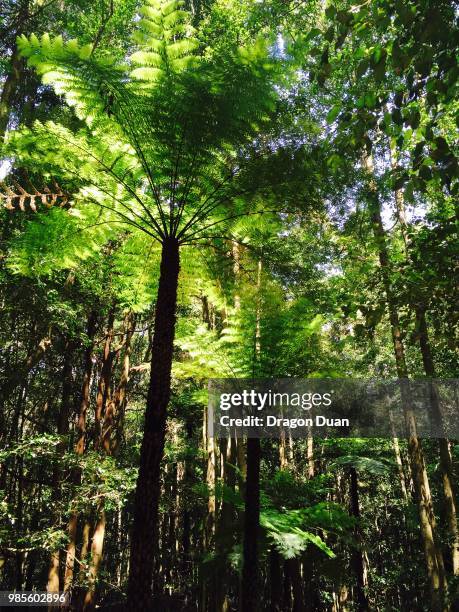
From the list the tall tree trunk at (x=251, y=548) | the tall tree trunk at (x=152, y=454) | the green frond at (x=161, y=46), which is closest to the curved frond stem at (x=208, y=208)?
the tall tree trunk at (x=152, y=454)

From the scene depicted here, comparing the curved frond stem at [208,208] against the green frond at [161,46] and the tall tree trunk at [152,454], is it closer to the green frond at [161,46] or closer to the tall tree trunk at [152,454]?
the tall tree trunk at [152,454]

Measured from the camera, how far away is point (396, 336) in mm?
6930

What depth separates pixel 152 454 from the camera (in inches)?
95.7

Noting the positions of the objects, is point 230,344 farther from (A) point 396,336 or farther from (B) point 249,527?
(A) point 396,336

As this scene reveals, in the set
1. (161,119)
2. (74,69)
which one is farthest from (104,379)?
(74,69)

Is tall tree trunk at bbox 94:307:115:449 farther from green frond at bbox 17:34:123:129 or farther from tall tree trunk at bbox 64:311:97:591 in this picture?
green frond at bbox 17:34:123:129

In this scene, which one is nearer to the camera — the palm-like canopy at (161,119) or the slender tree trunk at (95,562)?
the palm-like canopy at (161,119)

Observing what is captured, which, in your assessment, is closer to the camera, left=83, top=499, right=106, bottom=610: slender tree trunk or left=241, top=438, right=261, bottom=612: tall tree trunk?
left=241, top=438, right=261, bottom=612: tall tree trunk

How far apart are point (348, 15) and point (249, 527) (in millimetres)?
3844

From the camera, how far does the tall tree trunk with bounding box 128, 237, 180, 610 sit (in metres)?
2.24

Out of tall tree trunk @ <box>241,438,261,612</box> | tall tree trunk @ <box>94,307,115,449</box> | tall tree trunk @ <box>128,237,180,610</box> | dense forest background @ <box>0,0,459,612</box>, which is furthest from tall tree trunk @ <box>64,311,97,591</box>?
tall tree trunk @ <box>128,237,180,610</box>

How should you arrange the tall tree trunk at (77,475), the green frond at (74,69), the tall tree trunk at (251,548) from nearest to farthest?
the green frond at (74,69)
the tall tree trunk at (251,548)
the tall tree trunk at (77,475)

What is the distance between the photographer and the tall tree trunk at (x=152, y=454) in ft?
7.34

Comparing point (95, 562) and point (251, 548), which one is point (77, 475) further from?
point (251, 548)
